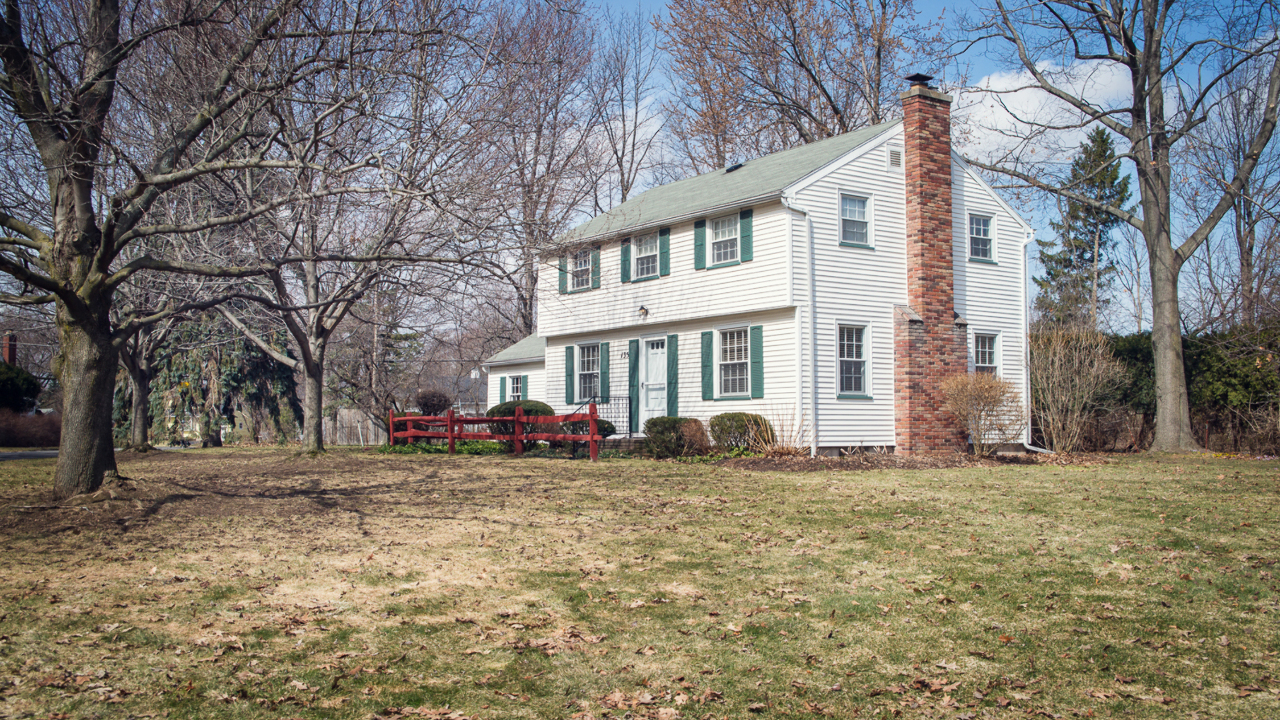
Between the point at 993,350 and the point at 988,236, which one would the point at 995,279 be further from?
the point at 993,350

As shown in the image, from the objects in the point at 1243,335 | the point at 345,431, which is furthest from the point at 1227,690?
the point at 345,431

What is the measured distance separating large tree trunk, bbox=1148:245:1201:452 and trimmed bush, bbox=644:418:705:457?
10.00 m

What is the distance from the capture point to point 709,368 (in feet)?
63.0

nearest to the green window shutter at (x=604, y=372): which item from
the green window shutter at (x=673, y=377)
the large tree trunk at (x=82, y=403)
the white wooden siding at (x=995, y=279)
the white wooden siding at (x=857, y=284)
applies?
the green window shutter at (x=673, y=377)

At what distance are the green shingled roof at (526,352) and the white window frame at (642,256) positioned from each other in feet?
16.1

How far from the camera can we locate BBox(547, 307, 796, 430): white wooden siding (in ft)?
57.3

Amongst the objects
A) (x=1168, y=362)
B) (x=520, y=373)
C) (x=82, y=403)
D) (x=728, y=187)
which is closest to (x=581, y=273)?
(x=728, y=187)

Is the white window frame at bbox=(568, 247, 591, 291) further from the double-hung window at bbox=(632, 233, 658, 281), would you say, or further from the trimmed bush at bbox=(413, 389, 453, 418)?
the trimmed bush at bbox=(413, 389, 453, 418)

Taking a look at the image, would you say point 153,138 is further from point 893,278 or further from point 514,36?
point 893,278

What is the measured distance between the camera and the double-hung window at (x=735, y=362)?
18.5 meters

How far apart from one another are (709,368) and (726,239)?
2.84 metres

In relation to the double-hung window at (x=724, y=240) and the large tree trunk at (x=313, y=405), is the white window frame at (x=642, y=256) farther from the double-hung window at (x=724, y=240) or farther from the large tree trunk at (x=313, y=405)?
the large tree trunk at (x=313, y=405)

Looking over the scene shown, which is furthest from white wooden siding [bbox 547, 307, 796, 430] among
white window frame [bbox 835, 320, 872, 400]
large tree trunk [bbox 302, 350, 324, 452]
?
large tree trunk [bbox 302, 350, 324, 452]

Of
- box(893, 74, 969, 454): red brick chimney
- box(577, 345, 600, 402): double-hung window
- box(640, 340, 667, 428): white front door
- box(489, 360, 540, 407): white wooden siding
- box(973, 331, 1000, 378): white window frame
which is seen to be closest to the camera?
box(893, 74, 969, 454): red brick chimney
